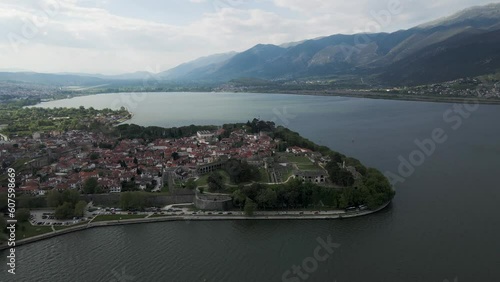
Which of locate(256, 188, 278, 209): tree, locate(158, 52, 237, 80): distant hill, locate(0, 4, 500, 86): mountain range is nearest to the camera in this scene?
locate(256, 188, 278, 209): tree

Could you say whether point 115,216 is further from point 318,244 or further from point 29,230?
point 318,244

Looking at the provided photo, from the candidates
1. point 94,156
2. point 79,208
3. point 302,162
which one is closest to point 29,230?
point 79,208

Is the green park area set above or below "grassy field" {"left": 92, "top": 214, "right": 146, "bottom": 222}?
above

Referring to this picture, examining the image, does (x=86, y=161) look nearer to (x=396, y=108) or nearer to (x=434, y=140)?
(x=434, y=140)

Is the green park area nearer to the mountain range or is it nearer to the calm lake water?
the calm lake water

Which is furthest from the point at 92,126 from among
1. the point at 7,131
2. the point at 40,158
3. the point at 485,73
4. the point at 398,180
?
the point at 485,73

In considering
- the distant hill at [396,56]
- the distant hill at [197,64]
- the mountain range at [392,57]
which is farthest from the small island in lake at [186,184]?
the distant hill at [197,64]

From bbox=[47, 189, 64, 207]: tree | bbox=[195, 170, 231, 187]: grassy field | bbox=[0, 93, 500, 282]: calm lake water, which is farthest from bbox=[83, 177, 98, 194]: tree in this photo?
bbox=[195, 170, 231, 187]: grassy field
